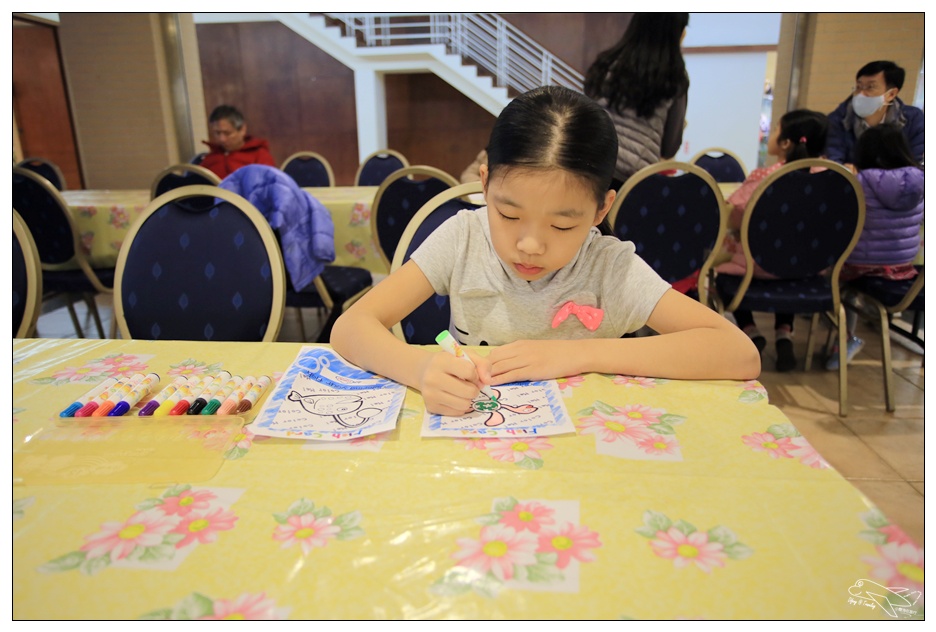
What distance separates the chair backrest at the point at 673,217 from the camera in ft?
6.68

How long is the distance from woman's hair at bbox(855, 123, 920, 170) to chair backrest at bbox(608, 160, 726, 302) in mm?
728

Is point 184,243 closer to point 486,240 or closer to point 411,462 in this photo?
point 486,240

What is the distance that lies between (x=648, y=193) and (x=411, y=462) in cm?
171

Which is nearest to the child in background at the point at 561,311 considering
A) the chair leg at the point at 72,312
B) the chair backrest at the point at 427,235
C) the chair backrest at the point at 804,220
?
the chair backrest at the point at 427,235

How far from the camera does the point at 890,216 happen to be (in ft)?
7.27

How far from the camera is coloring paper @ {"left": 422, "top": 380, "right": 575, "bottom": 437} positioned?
0.67 meters

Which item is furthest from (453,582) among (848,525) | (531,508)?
(848,525)

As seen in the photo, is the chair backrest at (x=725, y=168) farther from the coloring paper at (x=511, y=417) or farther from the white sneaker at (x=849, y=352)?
the coloring paper at (x=511, y=417)

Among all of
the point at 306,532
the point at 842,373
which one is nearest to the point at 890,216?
the point at 842,373

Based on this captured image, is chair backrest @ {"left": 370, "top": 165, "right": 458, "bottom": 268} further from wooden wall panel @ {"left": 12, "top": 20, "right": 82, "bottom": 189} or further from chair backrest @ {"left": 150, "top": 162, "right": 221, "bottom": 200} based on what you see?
wooden wall panel @ {"left": 12, "top": 20, "right": 82, "bottom": 189}

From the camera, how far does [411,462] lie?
0.61 m

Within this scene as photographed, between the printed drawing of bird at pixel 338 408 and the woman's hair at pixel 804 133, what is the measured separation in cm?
242

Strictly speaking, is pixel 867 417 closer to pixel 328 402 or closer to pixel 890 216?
pixel 890 216
